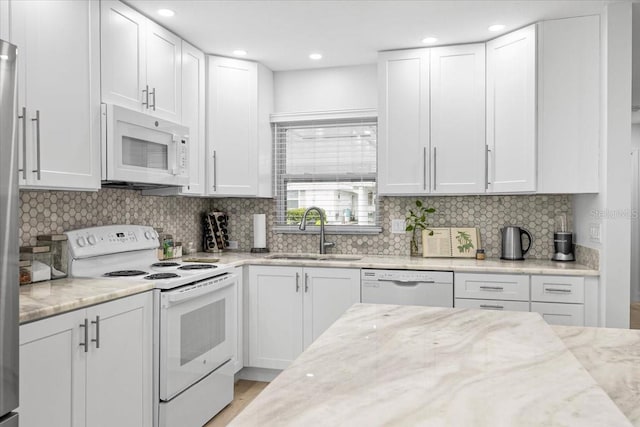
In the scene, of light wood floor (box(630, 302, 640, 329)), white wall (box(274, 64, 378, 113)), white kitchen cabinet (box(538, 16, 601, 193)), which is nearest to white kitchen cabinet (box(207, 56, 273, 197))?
white wall (box(274, 64, 378, 113))

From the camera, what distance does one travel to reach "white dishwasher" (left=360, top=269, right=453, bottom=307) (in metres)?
3.19

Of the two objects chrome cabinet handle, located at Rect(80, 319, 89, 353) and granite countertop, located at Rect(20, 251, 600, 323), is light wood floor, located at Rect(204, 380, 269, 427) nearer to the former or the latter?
granite countertop, located at Rect(20, 251, 600, 323)

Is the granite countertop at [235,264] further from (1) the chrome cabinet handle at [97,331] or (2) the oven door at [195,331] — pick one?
(2) the oven door at [195,331]

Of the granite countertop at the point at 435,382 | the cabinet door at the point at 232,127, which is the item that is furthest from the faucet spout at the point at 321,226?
the granite countertop at the point at 435,382

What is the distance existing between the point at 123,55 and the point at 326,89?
1.83 meters

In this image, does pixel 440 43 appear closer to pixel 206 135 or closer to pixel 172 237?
pixel 206 135

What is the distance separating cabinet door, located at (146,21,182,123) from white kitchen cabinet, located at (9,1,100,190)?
477 millimetres

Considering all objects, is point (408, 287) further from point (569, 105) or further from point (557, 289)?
point (569, 105)

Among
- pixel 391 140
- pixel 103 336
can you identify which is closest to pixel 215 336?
pixel 103 336

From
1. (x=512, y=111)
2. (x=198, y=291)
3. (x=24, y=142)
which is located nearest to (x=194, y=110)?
(x=198, y=291)

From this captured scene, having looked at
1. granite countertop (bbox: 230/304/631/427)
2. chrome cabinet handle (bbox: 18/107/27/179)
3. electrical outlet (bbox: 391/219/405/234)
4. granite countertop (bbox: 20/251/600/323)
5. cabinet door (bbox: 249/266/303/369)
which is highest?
chrome cabinet handle (bbox: 18/107/27/179)

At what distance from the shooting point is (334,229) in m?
4.05

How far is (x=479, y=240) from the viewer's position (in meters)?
3.68

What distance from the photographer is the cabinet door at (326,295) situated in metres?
3.38
